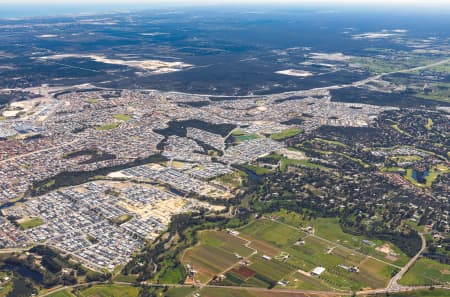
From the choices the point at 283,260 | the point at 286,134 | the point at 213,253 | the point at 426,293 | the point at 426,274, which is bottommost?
the point at 426,293

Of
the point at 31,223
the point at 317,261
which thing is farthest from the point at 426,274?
the point at 31,223

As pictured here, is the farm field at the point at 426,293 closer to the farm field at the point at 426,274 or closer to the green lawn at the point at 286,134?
the farm field at the point at 426,274

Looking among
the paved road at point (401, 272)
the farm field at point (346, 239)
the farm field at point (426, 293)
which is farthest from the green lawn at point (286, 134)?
the farm field at point (426, 293)

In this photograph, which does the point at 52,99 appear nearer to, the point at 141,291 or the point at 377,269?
the point at 141,291

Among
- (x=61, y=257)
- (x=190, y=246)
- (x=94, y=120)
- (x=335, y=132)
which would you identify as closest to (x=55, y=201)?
(x=61, y=257)

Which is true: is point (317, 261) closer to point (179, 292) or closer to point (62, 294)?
point (179, 292)
